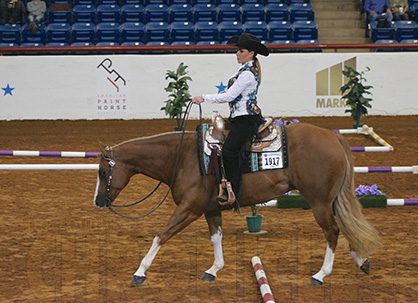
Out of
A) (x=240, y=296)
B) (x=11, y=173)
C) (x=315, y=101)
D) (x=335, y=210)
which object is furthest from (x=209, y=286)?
(x=315, y=101)

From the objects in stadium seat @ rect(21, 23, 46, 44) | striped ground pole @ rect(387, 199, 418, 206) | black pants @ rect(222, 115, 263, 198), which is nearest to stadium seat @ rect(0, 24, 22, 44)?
stadium seat @ rect(21, 23, 46, 44)

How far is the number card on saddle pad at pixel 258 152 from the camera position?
253 inches

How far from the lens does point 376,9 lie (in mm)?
20438

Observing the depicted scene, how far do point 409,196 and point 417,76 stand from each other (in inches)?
333

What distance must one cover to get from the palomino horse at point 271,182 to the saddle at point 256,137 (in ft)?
0.52

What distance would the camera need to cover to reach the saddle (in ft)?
21.1

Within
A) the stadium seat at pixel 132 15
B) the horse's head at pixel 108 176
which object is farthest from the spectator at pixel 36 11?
the horse's head at pixel 108 176

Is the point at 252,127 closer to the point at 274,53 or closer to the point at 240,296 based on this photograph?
the point at 240,296

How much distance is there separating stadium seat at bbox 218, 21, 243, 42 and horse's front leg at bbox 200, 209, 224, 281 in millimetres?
13293

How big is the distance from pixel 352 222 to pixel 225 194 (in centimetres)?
129

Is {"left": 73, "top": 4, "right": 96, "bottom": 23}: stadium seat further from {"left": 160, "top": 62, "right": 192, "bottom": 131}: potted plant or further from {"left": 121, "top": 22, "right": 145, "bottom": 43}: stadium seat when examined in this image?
{"left": 160, "top": 62, "right": 192, "bottom": 131}: potted plant

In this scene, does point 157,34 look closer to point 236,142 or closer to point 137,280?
point 236,142

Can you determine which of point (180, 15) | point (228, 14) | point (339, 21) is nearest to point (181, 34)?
point (180, 15)

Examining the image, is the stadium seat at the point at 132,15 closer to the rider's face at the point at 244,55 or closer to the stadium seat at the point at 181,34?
the stadium seat at the point at 181,34
